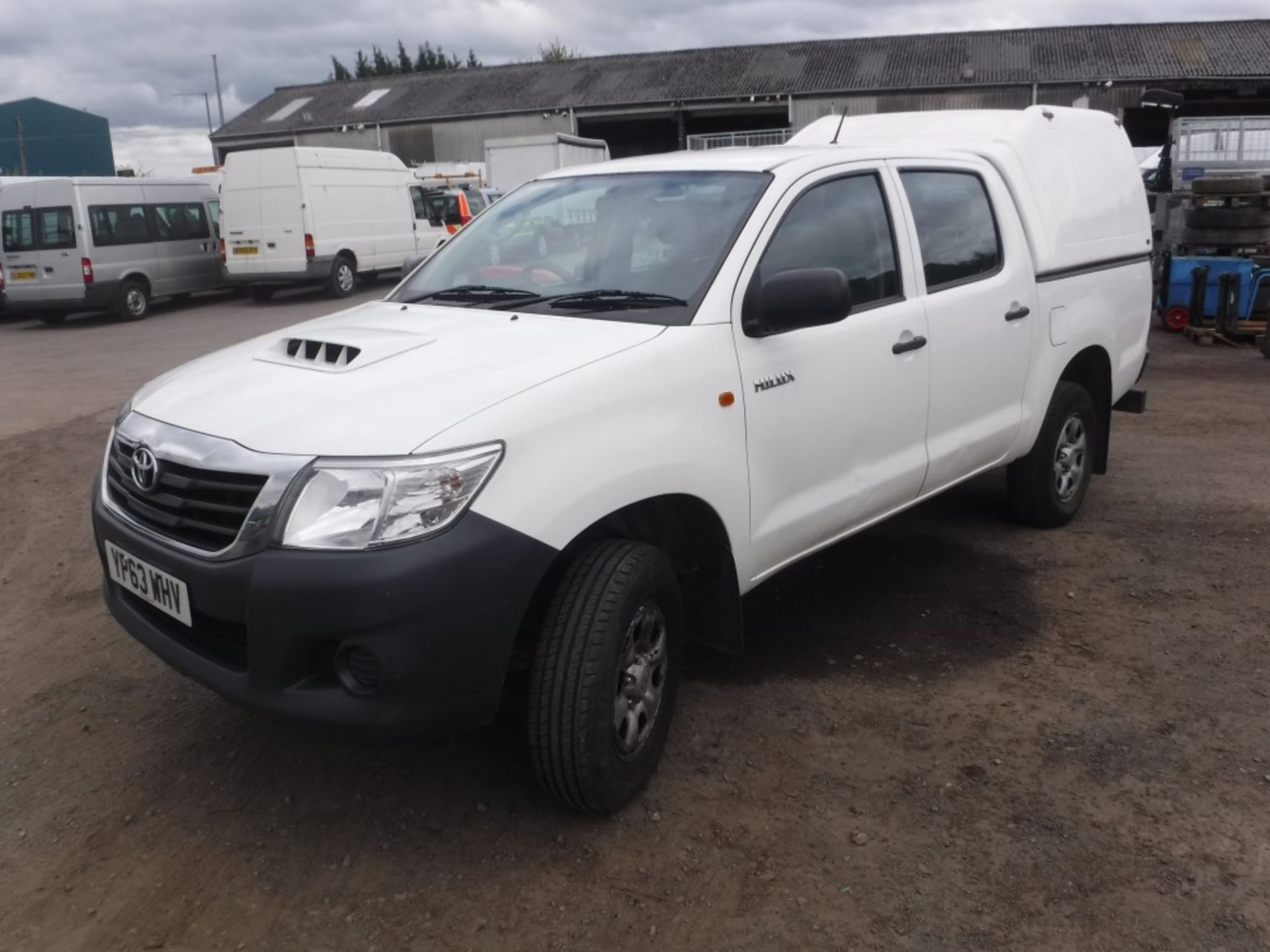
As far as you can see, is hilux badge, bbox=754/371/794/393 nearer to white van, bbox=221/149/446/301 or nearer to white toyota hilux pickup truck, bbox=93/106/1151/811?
white toyota hilux pickup truck, bbox=93/106/1151/811

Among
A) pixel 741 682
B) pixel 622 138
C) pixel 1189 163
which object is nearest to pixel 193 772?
pixel 741 682

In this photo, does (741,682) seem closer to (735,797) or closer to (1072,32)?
(735,797)

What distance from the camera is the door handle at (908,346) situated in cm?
397

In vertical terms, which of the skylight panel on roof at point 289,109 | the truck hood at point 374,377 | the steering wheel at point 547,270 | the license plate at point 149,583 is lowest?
the license plate at point 149,583

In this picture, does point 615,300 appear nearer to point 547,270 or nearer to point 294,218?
point 547,270

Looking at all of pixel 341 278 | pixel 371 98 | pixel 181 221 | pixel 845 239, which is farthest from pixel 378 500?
pixel 371 98

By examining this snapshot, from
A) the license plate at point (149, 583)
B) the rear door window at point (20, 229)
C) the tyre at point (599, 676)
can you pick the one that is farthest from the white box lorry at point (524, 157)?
the tyre at point (599, 676)

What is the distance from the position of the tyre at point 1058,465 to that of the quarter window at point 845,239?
5.09ft

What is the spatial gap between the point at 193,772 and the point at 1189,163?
13.6 metres

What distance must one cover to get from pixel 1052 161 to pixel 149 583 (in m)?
4.36

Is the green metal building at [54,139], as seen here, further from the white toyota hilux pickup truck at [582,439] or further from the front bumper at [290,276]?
the white toyota hilux pickup truck at [582,439]

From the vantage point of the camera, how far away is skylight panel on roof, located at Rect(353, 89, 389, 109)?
41.9 meters

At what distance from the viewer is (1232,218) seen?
11312mm

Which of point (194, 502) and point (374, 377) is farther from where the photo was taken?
point (374, 377)
